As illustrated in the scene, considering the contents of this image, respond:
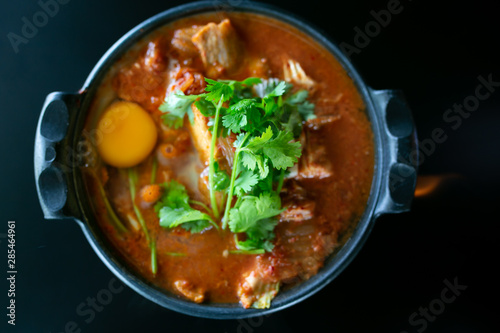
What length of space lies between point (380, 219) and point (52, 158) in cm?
172

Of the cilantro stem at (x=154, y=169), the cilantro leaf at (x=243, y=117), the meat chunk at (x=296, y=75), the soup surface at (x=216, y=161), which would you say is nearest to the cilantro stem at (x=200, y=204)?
the soup surface at (x=216, y=161)

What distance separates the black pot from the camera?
195 cm

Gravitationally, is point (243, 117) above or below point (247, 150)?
above

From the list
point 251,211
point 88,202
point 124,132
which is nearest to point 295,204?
point 251,211

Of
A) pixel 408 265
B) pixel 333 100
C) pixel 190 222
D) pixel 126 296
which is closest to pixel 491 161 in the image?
pixel 408 265

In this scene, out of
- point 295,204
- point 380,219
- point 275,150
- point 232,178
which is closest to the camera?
point 275,150

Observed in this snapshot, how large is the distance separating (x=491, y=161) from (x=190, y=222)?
177cm

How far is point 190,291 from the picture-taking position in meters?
2.16

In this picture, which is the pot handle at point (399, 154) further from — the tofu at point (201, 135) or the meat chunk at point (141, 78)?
the meat chunk at point (141, 78)

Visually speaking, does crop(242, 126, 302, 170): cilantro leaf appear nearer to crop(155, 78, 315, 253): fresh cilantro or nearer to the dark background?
crop(155, 78, 315, 253): fresh cilantro

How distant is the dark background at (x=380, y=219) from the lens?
2.47 meters

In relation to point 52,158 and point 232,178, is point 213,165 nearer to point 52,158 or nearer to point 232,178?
point 232,178

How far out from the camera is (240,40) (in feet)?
7.33

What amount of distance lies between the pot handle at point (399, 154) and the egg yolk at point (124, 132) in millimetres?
1143
